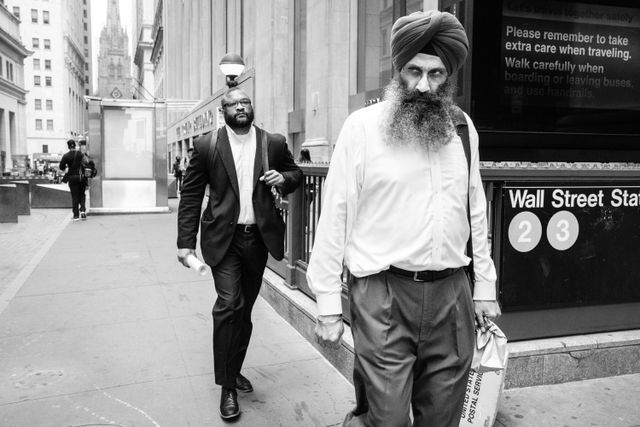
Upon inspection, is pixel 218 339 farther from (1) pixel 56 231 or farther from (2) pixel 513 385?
(1) pixel 56 231

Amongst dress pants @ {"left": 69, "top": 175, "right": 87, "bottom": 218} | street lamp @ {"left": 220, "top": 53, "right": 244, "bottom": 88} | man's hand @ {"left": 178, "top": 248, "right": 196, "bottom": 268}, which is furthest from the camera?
dress pants @ {"left": 69, "top": 175, "right": 87, "bottom": 218}

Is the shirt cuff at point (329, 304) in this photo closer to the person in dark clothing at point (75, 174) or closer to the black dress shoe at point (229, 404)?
the black dress shoe at point (229, 404)

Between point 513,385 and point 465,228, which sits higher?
point 465,228

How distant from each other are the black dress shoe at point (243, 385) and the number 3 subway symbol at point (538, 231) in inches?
82.2

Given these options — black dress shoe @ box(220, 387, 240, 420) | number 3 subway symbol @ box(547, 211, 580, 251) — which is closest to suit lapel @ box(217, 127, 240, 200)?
Answer: black dress shoe @ box(220, 387, 240, 420)

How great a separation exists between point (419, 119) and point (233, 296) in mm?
1967

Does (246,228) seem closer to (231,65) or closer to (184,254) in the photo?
(184,254)

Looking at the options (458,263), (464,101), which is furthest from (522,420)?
(464,101)

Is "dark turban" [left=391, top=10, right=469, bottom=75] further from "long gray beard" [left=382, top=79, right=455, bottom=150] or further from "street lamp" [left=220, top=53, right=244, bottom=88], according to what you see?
"street lamp" [left=220, top=53, right=244, bottom=88]

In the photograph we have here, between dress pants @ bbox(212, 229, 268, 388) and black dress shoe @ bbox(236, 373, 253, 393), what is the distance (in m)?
0.28

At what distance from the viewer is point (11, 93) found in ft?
237

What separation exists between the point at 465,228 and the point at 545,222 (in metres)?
1.92

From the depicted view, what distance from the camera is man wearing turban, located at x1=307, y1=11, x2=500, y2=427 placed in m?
2.30

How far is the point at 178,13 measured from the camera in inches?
1850
